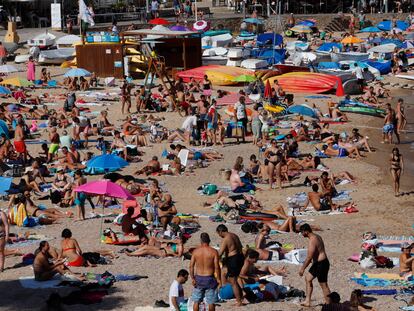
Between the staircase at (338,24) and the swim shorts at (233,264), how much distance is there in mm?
→ 50591

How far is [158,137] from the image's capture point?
89.7 feet

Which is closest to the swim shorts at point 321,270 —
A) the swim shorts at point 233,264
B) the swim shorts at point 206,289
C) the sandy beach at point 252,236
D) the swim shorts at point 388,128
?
the sandy beach at point 252,236

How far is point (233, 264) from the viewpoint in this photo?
13.2m

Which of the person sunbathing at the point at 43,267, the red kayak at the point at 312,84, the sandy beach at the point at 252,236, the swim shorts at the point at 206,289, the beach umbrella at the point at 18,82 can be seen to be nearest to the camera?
the swim shorts at the point at 206,289

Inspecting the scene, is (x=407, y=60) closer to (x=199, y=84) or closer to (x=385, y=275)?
(x=199, y=84)

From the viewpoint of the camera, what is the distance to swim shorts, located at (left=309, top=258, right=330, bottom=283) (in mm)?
13000

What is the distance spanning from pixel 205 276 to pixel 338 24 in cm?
5255

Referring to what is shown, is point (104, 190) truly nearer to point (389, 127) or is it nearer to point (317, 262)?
point (317, 262)

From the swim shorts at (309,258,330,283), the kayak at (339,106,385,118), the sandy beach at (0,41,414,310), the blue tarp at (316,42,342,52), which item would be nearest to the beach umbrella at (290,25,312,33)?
the blue tarp at (316,42,342,52)

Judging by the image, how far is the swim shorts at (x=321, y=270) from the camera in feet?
42.7

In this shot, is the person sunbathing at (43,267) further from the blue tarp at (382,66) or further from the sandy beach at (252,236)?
the blue tarp at (382,66)

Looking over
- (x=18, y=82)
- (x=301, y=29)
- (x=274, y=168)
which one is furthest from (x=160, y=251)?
(x=301, y=29)

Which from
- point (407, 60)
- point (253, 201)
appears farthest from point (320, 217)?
point (407, 60)

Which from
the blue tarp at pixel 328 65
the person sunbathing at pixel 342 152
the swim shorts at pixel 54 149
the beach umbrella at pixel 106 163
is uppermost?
the beach umbrella at pixel 106 163
